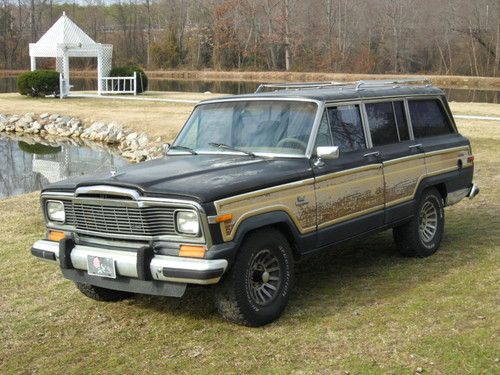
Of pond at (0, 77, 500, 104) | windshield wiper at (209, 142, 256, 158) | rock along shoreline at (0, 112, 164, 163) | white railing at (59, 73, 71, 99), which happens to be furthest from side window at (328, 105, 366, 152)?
pond at (0, 77, 500, 104)

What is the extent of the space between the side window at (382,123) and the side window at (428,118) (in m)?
0.42

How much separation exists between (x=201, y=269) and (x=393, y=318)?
69.4 inches

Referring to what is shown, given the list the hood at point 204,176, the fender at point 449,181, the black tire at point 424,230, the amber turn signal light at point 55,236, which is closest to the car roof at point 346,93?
the hood at point 204,176

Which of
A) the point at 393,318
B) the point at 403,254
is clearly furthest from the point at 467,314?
the point at 403,254

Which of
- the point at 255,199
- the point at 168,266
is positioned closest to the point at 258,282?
the point at 255,199

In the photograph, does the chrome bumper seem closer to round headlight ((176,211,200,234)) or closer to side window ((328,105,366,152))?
round headlight ((176,211,200,234))

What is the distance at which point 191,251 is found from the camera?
543 centimetres

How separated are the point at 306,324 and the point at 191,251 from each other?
1208 millimetres

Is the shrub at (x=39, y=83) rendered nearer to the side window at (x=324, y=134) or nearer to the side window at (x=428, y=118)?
the side window at (x=428, y=118)

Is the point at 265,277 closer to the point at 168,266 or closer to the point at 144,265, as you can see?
the point at 168,266

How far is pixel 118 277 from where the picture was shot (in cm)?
570

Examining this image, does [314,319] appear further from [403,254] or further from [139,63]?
[139,63]

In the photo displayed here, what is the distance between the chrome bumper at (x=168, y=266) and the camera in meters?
5.29

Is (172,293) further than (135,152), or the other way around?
(135,152)
